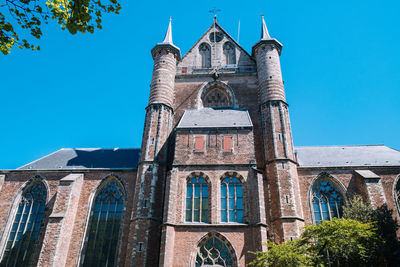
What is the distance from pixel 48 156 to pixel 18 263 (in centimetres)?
937

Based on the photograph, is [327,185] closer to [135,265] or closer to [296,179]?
[296,179]

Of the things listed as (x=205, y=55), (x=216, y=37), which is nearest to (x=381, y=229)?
(x=205, y=55)

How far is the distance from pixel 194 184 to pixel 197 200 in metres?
1.01

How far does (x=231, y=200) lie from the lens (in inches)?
686

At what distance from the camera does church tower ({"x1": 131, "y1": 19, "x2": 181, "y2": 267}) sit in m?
17.7

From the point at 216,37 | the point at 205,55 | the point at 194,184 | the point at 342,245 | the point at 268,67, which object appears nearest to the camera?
the point at 342,245

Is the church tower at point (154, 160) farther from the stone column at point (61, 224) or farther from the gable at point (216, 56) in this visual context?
the stone column at point (61, 224)

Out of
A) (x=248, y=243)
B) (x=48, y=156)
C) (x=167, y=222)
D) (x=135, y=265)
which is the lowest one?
(x=135, y=265)

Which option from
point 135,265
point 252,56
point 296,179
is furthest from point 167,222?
point 252,56

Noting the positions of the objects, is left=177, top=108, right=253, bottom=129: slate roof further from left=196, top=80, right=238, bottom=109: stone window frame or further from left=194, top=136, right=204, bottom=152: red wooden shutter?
left=196, top=80, right=238, bottom=109: stone window frame

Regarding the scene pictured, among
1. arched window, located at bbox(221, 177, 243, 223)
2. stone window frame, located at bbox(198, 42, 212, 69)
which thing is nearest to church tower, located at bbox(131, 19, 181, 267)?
stone window frame, located at bbox(198, 42, 212, 69)

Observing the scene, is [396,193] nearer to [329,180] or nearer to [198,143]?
[329,180]

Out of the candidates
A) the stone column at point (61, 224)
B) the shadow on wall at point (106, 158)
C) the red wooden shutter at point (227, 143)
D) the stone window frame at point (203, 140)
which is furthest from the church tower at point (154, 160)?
the stone column at point (61, 224)

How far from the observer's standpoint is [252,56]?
27656 millimetres
